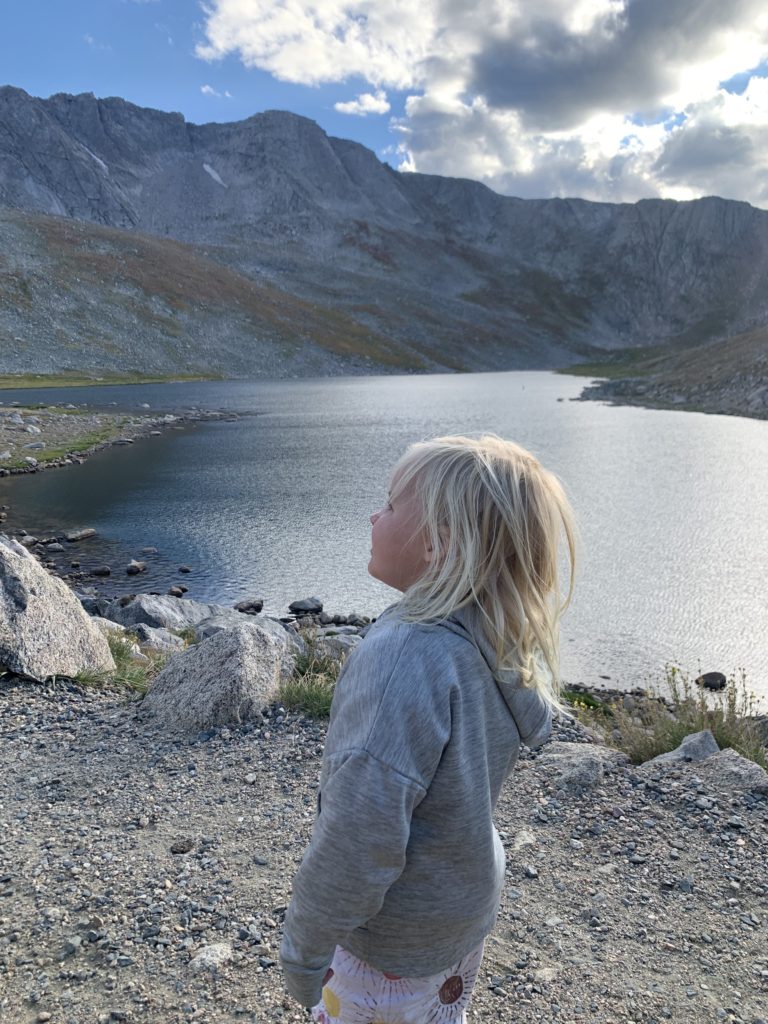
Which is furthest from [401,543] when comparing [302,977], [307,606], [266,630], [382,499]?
[382,499]

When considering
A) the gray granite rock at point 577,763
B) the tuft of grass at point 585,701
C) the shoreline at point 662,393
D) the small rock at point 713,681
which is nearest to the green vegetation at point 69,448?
the tuft of grass at point 585,701

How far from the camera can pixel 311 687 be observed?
8.98 metres

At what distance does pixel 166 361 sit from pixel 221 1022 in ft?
382

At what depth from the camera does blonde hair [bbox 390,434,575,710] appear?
7.64ft

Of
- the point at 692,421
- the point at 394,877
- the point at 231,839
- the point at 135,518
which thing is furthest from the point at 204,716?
the point at 692,421

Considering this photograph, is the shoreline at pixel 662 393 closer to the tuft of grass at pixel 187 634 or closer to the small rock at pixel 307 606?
the small rock at pixel 307 606

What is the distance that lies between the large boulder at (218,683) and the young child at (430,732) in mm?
5997

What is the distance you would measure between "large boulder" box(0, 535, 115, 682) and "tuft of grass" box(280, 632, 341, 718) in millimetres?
2623

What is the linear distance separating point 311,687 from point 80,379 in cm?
9596

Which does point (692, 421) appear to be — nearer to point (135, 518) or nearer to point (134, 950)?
point (135, 518)

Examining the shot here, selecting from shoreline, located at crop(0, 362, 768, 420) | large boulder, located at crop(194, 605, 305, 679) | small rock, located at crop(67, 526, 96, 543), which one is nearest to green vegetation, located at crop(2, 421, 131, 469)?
small rock, located at crop(67, 526, 96, 543)

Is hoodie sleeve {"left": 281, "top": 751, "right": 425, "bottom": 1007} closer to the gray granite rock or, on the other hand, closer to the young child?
the young child

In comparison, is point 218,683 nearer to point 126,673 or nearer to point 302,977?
point 126,673

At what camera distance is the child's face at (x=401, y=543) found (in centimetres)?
247
